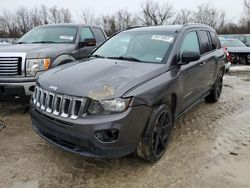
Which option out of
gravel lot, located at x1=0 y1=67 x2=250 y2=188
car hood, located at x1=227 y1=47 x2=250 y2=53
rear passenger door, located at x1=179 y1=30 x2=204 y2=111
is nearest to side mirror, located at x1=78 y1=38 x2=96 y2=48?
gravel lot, located at x1=0 y1=67 x2=250 y2=188

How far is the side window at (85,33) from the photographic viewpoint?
258 inches

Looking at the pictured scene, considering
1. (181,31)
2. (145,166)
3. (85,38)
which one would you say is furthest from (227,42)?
(145,166)

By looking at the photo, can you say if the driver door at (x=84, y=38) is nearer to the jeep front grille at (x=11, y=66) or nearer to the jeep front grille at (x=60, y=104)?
the jeep front grille at (x=11, y=66)

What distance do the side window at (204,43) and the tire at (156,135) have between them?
1.96 m

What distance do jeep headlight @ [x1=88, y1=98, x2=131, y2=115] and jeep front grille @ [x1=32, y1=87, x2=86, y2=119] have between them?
0.35 ft

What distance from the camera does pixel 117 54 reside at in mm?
4406

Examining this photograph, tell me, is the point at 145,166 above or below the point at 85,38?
below

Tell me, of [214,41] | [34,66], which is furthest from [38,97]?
[214,41]

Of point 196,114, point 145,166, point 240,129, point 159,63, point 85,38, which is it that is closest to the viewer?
point 145,166

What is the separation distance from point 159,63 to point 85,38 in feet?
10.5

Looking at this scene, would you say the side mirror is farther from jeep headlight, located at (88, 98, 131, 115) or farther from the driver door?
jeep headlight, located at (88, 98, 131, 115)

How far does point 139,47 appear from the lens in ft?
14.3

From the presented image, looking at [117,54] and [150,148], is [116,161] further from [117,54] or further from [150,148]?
[117,54]

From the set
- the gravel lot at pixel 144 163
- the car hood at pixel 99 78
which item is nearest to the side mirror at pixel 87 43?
the gravel lot at pixel 144 163
